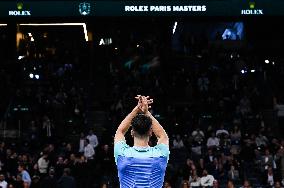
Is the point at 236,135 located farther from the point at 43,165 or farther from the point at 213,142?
the point at 43,165

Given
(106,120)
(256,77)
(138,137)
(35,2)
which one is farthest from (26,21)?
(138,137)

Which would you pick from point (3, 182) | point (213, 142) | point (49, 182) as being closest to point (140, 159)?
point (49, 182)

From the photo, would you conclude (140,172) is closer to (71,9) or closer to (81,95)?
(71,9)

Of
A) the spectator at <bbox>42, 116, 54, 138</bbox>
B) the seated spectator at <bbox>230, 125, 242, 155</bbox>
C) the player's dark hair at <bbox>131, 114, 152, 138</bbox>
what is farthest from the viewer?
the spectator at <bbox>42, 116, 54, 138</bbox>

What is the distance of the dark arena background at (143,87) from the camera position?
71.9 feet

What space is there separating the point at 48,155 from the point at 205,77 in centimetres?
1057

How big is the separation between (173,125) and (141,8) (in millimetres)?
7020

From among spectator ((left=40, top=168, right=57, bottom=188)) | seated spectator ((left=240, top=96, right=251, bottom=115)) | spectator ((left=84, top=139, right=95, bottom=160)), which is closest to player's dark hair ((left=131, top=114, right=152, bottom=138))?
spectator ((left=40, top=168, right=57, bottom=188))

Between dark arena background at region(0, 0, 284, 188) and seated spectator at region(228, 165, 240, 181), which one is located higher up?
dark arena background at region(0, 0, 284, 188)

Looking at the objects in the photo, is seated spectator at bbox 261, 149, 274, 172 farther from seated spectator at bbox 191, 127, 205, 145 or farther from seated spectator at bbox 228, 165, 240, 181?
seated spectator at bbox 191, 127, 205, 145

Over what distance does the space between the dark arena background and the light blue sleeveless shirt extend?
1484 centimetres

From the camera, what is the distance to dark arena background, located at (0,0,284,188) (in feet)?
71.9

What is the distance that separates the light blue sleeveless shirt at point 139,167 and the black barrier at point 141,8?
17029 mm

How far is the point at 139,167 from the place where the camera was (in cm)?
478
